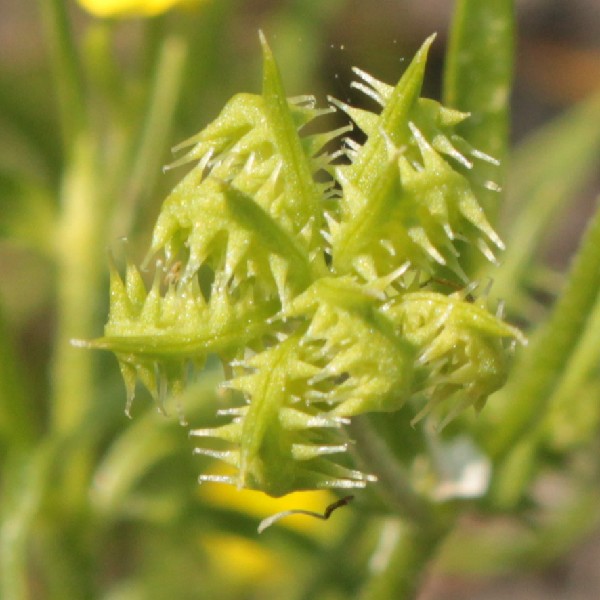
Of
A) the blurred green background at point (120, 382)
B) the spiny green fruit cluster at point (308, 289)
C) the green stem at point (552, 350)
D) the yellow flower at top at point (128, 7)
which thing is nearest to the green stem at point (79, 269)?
the blurred green background at point (120, 382)

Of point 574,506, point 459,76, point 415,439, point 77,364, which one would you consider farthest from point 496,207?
point 574,506

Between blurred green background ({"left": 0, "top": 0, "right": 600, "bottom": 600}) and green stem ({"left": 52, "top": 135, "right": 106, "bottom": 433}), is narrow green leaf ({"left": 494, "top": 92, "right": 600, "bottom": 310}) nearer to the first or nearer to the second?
blurred green background ({"left": 0, "top": 0, "right": 600, "bottom": 600})

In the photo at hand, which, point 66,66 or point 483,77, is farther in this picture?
point 66,66

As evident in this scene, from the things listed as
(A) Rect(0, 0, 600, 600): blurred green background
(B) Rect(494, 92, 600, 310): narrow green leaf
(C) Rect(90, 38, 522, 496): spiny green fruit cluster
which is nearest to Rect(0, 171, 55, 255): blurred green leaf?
(A) Rect(0, 0, 600, 600): blurred green background

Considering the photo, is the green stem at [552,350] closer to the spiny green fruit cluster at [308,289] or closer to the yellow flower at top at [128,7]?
the spiny green fruit cluster at [308,289]

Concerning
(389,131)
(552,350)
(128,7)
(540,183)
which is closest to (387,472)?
(552,350)

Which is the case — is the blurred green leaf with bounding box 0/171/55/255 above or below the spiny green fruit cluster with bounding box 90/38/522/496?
below

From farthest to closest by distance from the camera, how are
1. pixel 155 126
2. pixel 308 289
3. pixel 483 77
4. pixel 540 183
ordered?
pixel 540 183, pixel 155 126, pixel 483 77, pixel 308 289

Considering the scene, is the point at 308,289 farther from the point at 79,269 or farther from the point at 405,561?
the point at 79,269
